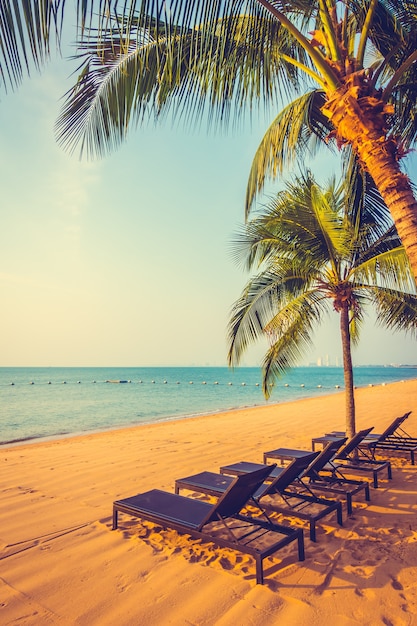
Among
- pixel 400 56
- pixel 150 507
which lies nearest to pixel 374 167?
pixel 400 56

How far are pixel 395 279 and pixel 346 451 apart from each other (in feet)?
9.44

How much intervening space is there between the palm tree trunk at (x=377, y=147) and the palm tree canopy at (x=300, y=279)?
3.28m

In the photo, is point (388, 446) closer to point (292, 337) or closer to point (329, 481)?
point (292, 337)

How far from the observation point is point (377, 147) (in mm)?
3340

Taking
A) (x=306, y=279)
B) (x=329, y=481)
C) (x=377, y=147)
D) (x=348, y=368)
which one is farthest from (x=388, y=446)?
(x=377, y=147)

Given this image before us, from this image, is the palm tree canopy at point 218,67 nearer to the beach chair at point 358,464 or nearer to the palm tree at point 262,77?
the palm tree at point 262,77

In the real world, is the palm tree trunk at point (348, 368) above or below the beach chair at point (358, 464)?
above

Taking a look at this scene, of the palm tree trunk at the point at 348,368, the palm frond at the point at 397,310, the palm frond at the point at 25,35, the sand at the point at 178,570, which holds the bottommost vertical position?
the sand at the point at 178,570

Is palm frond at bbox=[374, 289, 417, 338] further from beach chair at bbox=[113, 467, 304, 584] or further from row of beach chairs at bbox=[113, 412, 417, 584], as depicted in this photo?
beach chair at bbox=[113, 467, 304, 584]

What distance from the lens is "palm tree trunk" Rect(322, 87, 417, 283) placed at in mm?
3195

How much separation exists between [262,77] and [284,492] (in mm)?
4989

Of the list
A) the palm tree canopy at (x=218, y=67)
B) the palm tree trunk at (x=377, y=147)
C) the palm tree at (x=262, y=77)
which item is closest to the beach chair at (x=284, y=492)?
the palm tree at (x=262, y=77)

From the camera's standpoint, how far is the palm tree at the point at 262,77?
330cm

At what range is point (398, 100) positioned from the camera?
5988mm
